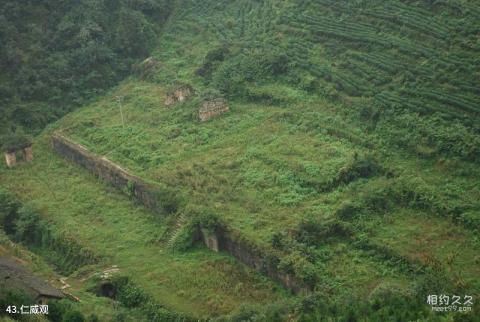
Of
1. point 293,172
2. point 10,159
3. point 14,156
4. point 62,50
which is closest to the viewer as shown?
point 293,172

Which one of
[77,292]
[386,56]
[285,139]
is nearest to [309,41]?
[386,56]

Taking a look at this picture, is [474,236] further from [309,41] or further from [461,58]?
[309,41]

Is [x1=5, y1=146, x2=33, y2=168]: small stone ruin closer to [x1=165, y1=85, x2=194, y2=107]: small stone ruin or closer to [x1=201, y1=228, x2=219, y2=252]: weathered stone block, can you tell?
[x1=165, y1=85, x2=194, y2=107]: small stone ruin

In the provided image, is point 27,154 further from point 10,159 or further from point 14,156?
point 10,159

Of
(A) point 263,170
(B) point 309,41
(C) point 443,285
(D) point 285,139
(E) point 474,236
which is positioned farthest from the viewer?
(B) point 309,41

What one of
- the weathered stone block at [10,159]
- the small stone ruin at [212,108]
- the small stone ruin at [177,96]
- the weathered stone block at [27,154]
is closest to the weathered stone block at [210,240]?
the small stone ruin at [212,108]

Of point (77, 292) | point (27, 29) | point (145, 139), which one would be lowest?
point (77, 292)

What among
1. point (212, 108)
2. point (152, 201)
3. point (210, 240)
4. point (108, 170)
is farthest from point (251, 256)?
point (212, 108)
